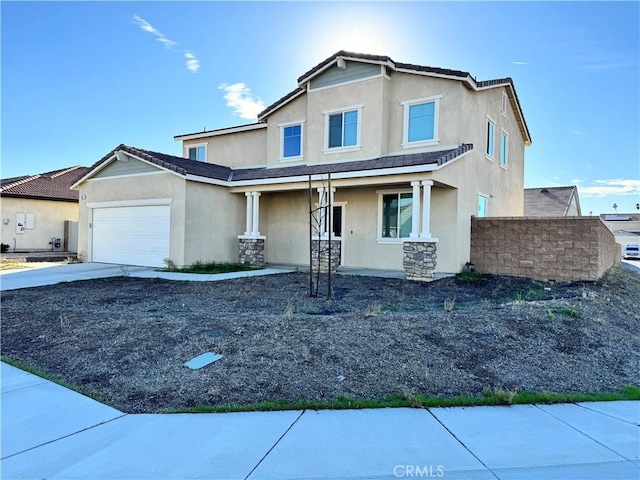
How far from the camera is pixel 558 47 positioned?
12375mm

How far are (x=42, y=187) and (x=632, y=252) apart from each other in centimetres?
4897

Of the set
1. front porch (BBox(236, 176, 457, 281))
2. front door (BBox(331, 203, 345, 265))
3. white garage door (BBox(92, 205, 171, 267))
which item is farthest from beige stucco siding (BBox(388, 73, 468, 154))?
white garage door (BBox(92, 205, 171, 267))

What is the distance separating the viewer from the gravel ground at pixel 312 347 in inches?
183

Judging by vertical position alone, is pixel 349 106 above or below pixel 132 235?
above

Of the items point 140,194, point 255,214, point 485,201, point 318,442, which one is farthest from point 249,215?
point 318,442

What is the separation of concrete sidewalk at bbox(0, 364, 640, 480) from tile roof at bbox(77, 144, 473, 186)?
9171mm

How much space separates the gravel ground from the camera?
15.3 ft

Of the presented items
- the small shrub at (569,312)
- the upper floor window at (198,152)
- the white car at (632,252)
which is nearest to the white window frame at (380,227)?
the small shrub at (569,312)

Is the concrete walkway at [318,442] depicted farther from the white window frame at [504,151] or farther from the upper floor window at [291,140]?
the white window frame at [504,151]

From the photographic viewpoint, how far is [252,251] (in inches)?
634

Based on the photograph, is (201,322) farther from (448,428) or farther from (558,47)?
(558,47)

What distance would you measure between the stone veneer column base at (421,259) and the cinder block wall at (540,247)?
303 centimetres

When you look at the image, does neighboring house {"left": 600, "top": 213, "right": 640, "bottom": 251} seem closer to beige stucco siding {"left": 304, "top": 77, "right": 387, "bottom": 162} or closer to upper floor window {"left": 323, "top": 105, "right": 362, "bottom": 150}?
beige stucco siding {"left": 304, "top": 77, "right": 387, "bottom": 162}

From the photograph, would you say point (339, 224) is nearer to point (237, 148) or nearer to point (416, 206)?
point (416, 206)
